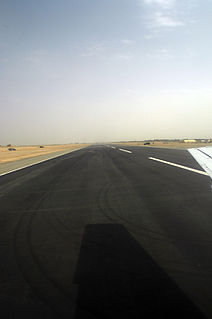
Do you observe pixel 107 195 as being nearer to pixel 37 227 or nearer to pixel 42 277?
pixel 37 227

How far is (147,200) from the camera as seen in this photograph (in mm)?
4820

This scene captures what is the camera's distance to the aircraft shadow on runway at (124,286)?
1.68 m

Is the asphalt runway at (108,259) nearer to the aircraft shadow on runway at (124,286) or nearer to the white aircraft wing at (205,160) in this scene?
the aircraft shadow on runway at (124,286)

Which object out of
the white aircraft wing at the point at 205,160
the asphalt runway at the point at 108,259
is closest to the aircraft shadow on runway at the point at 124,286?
the asphalt runway at the point at 108,259

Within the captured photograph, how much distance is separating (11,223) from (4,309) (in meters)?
2.32

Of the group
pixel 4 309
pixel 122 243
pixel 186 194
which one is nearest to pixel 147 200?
pixel 186 194

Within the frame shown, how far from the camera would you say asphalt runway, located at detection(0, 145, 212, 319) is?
1.76 metres

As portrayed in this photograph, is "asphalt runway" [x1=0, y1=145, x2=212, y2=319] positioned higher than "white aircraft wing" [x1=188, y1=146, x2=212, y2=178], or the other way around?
"white aircraft wing" [x1=188, y1=146, x2=212, y2=178]

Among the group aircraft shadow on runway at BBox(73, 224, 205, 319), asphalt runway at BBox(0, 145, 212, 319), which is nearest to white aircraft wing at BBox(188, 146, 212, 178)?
asphalt runway at BBox(0, 145, 212, 319)

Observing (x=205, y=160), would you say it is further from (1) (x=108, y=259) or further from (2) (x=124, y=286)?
(2) (x=124, y=286)

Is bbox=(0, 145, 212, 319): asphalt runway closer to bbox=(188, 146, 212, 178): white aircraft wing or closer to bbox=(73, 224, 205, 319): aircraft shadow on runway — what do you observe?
bbox=(73, 224, 205, 319): aircraft shadow on runway

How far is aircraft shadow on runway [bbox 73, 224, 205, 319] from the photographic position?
1.68 m

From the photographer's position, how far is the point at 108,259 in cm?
244

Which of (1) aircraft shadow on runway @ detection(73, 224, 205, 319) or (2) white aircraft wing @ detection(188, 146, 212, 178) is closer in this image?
(1) aircraft shadow on runway @ detection(73, 224, 205, 319)
